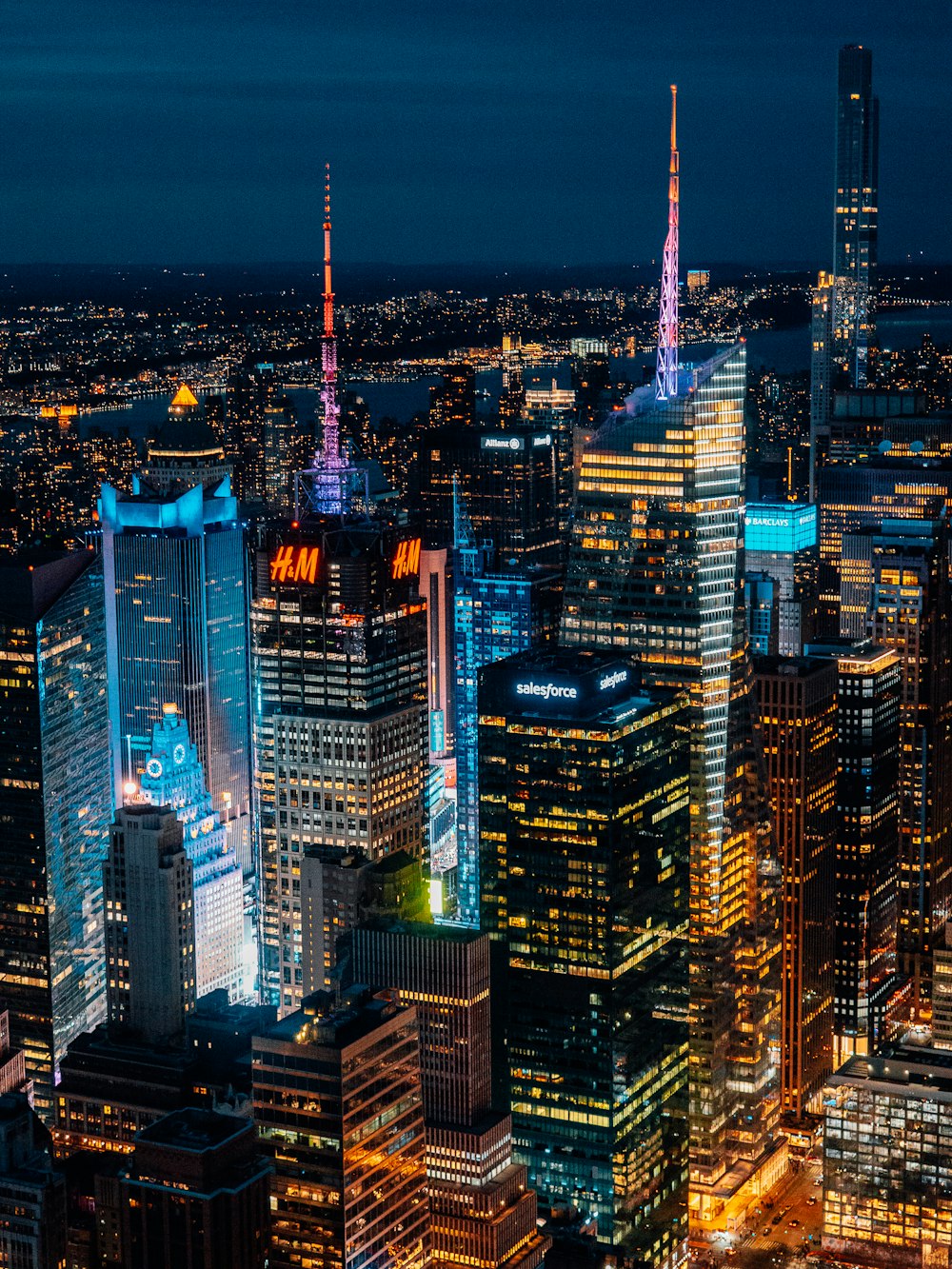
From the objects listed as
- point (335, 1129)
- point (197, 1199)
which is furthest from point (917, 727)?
point (197, 1199)

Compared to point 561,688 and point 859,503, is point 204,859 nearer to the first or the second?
point 561,688

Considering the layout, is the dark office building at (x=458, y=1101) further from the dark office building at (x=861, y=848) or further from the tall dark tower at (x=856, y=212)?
the tall dark tower at (x=856, y=212)

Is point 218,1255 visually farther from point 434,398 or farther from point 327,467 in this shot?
point 434,398

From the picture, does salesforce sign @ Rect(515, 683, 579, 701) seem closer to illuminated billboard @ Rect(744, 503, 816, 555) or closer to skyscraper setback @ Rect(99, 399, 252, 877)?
skyscraper setback @ Rect(99, 399, 252, 877)

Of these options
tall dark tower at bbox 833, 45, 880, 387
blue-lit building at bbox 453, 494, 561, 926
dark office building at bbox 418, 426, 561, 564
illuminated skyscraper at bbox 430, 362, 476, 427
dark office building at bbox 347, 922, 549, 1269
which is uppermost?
tall dark tower at bbox 833, 45, 880, 387

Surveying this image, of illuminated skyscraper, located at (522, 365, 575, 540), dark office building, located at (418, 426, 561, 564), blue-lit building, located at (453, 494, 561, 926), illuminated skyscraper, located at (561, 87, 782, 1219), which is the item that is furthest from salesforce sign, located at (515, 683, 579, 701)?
dark office building, located at (418, 426, 561, 564)
